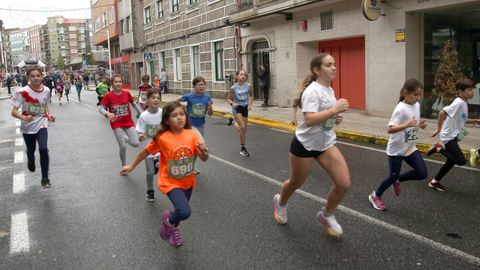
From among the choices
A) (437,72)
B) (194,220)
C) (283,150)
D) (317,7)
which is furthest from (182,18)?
(194,220)

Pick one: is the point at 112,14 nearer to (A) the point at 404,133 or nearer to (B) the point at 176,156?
(A) the point at 404,133

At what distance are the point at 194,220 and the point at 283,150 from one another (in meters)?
4.37

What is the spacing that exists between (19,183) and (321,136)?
198 inches

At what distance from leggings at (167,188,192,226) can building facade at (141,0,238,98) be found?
55.5ft

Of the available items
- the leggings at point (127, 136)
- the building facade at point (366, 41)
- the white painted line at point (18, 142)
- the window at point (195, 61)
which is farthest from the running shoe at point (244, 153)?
the window at point (195, 61)

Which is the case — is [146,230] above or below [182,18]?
below

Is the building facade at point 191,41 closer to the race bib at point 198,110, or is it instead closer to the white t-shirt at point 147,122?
the race bib at point 198,110

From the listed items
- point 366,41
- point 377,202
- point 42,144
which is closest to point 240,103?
point 42,144

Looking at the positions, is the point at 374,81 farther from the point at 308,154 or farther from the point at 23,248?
the point at 23,248

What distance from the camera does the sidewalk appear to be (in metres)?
9.00

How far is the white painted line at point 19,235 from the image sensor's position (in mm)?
4297

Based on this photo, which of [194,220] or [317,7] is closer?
[194,220]

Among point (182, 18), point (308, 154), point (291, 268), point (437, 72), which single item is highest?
point (182, 18)

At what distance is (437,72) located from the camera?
12023mm
